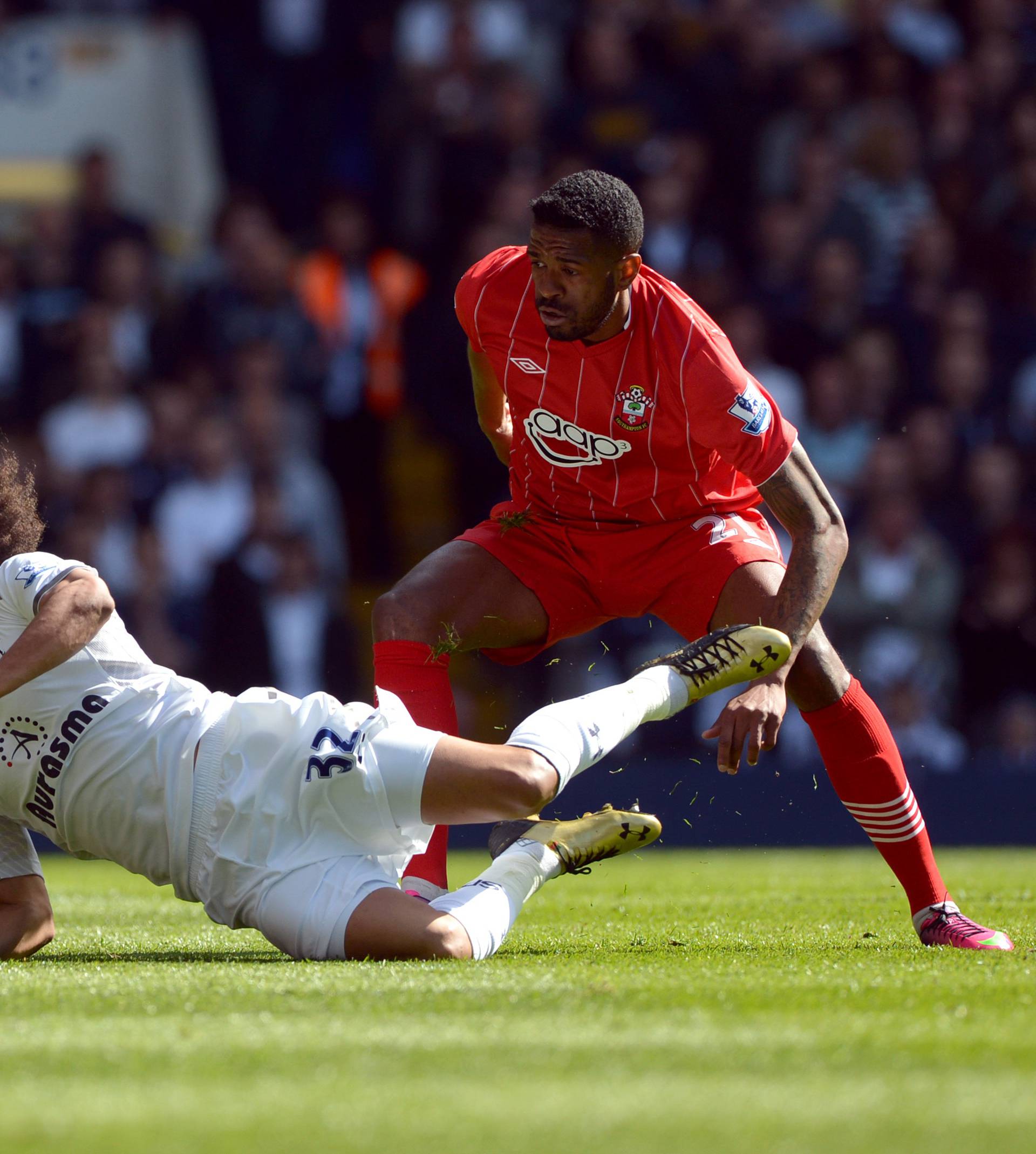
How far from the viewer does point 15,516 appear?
4.29 meters

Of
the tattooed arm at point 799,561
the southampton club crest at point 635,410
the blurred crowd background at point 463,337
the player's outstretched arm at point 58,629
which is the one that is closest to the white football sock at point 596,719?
the tattooed arm at point 799,561

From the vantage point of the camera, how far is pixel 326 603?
10.3 meters

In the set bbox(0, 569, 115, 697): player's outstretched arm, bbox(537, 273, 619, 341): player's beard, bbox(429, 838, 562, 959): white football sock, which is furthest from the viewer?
bbox(537, 273, 619, 341): player's beard

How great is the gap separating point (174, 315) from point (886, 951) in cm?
793

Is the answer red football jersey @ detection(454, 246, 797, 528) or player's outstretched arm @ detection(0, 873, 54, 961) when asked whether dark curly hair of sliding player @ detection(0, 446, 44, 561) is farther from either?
red football jersey @ detection(454, 246, 797, 528)

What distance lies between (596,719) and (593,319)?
3.98ft

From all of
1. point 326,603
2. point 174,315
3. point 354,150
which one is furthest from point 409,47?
point 326,603

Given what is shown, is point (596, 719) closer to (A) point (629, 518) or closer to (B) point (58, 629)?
(A) point (629, 518)

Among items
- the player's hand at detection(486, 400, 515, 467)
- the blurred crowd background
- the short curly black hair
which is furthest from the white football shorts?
the blurred crowd background

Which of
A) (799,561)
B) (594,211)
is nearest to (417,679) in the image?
(799,561)

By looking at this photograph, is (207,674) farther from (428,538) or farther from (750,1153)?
(750,1153)

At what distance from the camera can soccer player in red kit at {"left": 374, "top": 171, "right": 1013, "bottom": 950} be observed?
4738 mm

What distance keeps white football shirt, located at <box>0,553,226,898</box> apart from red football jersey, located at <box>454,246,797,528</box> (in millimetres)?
1516

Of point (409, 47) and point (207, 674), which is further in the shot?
point (409, 47)
